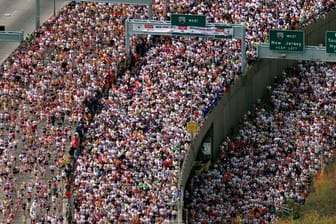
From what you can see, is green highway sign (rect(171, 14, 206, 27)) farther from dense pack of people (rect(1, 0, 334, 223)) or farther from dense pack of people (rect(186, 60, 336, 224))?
dense pack of people (rect(186, 60, 336, 224))

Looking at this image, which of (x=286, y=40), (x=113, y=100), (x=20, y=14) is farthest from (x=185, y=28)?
(x=20, y=14)

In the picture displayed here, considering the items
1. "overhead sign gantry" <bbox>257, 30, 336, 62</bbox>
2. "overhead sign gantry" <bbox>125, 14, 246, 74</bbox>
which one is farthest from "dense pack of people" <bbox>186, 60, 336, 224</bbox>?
"overhead sign gantry" <bbox>125, 14, 246, 74</bbox>

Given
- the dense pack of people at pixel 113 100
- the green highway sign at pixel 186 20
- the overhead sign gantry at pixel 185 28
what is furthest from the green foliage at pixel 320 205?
the green highway sign at pixel 186 20

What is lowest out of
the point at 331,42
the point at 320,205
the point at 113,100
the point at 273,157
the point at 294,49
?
the point at 320,205

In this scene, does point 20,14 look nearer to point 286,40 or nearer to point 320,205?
point 286,40

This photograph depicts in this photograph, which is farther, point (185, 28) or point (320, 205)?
point (185, 28)

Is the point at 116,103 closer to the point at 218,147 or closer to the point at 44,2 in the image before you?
the point at 218,147
